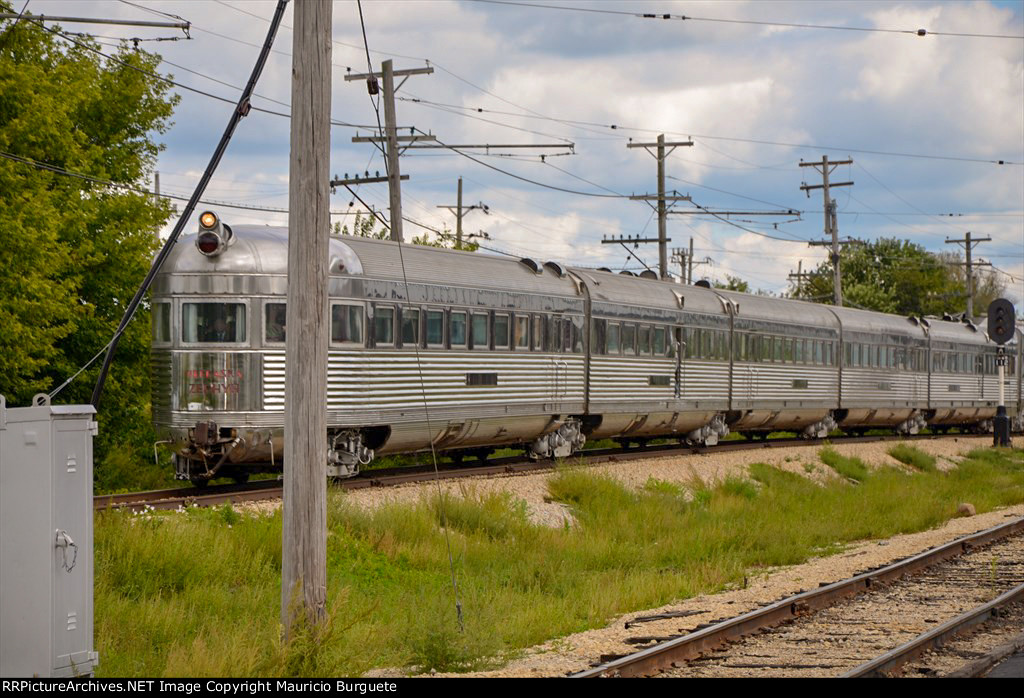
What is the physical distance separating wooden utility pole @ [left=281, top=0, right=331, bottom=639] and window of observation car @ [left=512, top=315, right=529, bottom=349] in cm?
1196

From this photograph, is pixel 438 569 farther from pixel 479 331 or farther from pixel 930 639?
pixel 479 331

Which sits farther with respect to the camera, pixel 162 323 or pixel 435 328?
pixel 435 328

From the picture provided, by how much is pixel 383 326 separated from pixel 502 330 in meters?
3.33

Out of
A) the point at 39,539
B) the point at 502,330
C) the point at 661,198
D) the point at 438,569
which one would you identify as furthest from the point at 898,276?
the point at 39,539

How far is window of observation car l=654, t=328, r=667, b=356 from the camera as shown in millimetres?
Result: 26719

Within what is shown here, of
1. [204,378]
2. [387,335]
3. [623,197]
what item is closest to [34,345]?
[204,378]

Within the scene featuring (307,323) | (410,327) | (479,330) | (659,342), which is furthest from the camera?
(659,342)

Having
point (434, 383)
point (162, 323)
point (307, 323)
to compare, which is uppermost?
point (162, 323)

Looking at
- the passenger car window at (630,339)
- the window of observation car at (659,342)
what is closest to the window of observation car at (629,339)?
the passenger car window at (630,339)

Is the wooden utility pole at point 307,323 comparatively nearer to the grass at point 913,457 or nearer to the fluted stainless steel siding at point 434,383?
the fluted stainless steel siding at point 434,383

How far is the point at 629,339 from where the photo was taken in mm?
25656

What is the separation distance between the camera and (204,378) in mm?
17188

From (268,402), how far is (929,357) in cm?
3009

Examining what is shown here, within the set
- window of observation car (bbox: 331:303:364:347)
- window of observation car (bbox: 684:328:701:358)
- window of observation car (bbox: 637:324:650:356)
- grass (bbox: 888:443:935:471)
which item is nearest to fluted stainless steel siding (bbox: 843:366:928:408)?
grass (bbox: 888:443:935:471)
